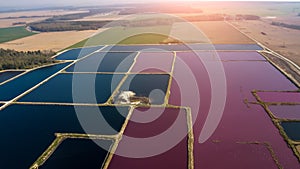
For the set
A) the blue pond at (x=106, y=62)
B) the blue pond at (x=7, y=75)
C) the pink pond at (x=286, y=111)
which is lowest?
the pink pond at (x=286, y=111)

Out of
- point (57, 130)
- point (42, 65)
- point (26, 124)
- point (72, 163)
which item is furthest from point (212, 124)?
point (42, 65)

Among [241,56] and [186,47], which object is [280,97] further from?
[186,47]

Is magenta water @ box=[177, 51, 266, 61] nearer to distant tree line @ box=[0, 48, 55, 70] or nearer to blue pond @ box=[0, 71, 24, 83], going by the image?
distant tree line @ box=[0, 48, 55, 70]

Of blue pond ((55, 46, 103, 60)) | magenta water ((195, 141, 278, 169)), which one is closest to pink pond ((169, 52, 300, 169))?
magenta water ((195, 141, 278, 169))

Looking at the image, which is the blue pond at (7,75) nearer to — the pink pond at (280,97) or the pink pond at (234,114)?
the pink pond at (234,114)

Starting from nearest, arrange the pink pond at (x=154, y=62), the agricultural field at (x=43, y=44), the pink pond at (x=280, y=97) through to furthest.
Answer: the pink pond at (x=280, y=97) → the pink pond at (x=154, y=62) → the agricultural field at (x=43, y=44)

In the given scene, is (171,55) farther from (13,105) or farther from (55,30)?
(55,30)

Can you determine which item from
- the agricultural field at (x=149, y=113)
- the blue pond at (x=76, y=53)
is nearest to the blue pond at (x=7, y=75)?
the agricultural field at (x=149, y=113)
